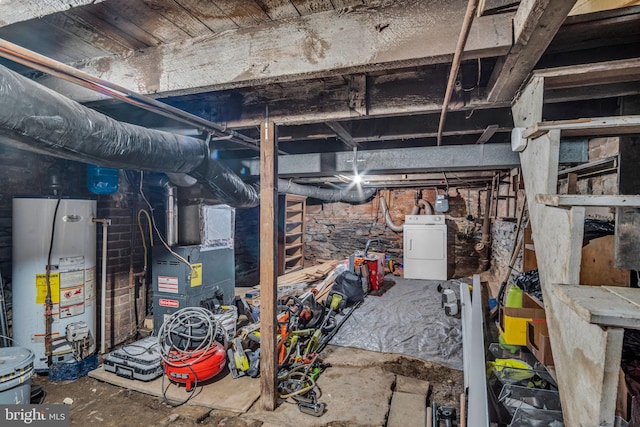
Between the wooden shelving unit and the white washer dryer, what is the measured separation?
217cm

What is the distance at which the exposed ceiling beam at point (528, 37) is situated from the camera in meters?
0.84

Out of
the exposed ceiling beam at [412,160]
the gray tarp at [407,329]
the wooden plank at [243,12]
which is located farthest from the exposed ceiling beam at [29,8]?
the gray tarp at [407,329]

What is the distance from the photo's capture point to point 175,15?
4.01 feet

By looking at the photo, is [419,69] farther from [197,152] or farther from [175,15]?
[197,152]

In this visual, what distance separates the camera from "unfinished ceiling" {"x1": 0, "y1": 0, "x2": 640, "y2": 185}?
1074 millimetres

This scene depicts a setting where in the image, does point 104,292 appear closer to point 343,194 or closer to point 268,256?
point 268,256

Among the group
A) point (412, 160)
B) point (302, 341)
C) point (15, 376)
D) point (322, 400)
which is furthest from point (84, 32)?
point (302, 341)

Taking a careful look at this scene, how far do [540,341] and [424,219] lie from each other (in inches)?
170

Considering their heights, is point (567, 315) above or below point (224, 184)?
below

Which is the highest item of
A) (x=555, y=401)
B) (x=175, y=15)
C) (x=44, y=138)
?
(x=175, y=15)

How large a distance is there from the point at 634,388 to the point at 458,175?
3.78m

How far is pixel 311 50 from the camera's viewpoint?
1.28 metres

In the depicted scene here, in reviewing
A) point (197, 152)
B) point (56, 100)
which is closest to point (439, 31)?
point (56, 100)

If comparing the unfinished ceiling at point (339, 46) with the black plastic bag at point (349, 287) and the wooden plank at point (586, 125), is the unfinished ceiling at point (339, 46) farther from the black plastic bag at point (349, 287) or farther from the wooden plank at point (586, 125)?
the black plastic bag at point (349, 287)
